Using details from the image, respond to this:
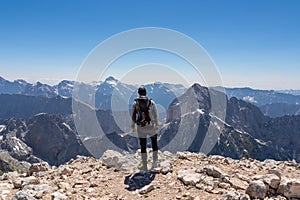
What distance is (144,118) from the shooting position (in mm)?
14586

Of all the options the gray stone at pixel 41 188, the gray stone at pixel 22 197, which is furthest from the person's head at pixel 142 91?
the gray stone at pixel 22 197

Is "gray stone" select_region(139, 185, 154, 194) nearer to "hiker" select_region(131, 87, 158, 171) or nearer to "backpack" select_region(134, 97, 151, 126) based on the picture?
"hiker" select_region(131, 87, 158, 171)

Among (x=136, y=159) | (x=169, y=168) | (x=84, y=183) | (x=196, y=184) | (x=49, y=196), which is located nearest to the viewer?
(x=49, y=196)

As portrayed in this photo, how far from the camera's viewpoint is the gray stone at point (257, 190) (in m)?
10.9

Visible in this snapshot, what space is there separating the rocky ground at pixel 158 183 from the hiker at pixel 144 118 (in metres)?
1.40

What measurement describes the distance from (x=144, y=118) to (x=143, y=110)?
1.33 feet

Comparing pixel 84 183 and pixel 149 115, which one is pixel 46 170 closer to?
pixel 84 183

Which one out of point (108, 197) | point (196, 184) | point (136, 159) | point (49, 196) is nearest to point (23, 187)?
point (49, 196)

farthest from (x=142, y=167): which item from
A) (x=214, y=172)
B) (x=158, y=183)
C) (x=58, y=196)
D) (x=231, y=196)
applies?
(x=231, y=196)

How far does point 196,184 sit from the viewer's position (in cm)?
1212

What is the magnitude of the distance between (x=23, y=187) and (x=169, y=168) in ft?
21.9

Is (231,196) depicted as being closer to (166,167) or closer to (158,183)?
(158,183)

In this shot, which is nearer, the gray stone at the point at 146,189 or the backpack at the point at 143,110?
the gray stone at the point at 146,189

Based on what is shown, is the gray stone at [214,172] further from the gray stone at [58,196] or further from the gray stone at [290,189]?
the gray stone at [58,196]
